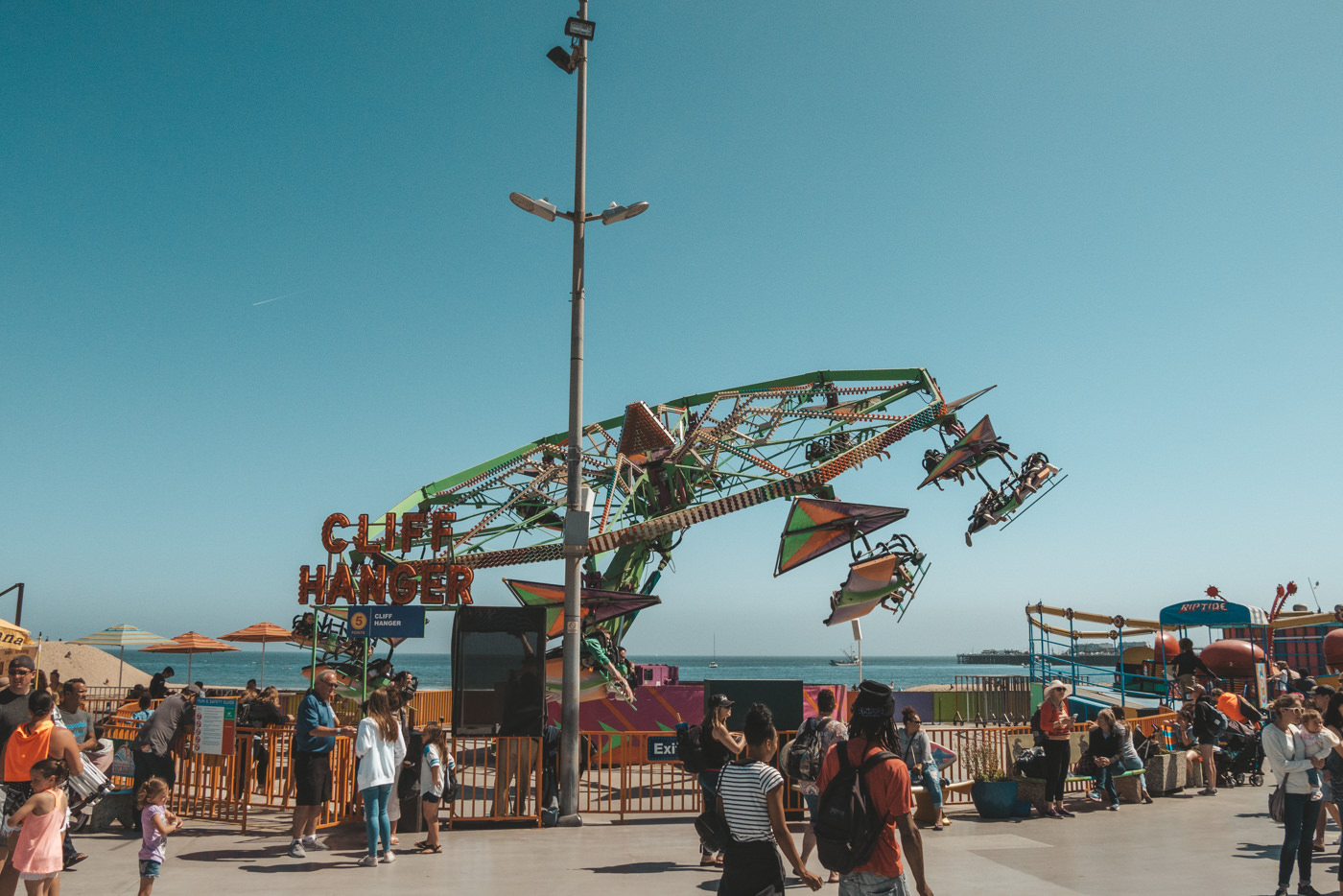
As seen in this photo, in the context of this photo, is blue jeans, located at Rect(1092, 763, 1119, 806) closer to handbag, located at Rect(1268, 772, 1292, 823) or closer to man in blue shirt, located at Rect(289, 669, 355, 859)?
handbag, located at Rect(1268, 772, 1292, 823)

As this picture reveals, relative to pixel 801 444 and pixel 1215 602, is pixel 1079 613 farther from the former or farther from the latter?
pixel 801 444

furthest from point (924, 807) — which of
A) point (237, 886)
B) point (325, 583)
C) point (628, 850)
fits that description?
point (325, 583)

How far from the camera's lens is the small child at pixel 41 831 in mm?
6535

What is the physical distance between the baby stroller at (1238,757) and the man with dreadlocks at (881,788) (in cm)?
1321

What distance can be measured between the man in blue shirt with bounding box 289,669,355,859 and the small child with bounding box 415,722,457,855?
104 cm

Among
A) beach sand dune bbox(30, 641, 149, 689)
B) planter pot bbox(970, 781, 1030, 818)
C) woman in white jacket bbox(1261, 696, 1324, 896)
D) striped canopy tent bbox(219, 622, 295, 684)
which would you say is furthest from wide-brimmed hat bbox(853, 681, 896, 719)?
beach sand dune bbox(30, 641, 149, 689)

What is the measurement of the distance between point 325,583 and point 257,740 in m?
3.81

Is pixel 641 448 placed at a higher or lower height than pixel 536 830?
higher

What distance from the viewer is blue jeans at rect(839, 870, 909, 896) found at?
5.14 meters

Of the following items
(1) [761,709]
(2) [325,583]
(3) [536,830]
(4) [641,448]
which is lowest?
(3) [536,830]

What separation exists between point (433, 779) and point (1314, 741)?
863 centimetres

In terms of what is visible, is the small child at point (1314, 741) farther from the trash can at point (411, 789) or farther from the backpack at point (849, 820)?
the trash can at point (411, 789)

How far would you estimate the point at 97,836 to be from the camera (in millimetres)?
11141

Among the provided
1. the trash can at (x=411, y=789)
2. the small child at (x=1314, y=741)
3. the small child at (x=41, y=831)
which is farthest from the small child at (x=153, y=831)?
the small child at (x=1314, y=741)
